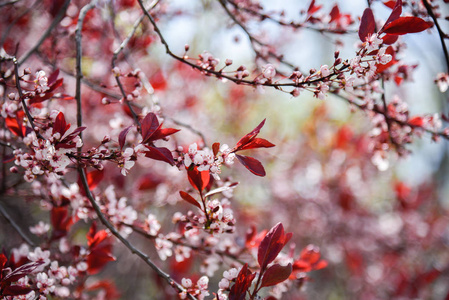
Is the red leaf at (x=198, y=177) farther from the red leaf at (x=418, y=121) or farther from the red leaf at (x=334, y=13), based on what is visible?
the red leaf at (x=418, y=121)

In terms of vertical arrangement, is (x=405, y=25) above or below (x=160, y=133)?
above

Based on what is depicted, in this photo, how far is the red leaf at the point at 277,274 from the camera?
93 cm

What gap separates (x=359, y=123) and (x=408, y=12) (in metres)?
4.19

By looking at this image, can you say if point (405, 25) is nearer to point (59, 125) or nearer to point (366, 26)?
point (366, 26)

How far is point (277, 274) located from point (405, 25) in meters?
0.73

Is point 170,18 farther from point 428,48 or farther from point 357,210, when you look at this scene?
point 428,48

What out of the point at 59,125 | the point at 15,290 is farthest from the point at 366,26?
the point at 15,290

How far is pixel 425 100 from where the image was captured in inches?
281

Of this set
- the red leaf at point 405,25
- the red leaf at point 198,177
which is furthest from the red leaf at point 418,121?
the red leaf at point 198,177

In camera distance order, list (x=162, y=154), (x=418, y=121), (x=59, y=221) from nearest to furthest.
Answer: (x=162, y=154), (x=59, y=221), (x=418, y=121)

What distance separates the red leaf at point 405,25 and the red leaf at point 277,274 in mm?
672

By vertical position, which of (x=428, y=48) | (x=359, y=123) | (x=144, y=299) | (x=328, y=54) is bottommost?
(x=144, y=299)

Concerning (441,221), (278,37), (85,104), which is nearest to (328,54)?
→ (278,37)

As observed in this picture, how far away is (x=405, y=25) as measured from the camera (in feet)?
3.02
